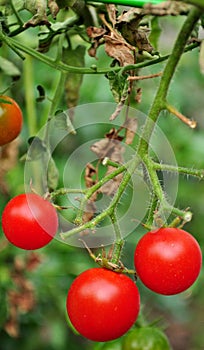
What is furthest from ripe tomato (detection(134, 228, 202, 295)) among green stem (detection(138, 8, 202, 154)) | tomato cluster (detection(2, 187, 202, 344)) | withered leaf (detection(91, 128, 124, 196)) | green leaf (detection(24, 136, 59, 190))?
green leaf (detection(24, 136, 59, 190))

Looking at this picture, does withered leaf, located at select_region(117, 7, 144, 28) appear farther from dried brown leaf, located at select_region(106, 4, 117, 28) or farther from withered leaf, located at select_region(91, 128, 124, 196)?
withered leaf, located at select_region(91, 128, 124, 196)

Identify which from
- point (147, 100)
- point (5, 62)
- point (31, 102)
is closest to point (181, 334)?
point (147, 100)

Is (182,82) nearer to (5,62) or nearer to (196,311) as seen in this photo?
(196,311)

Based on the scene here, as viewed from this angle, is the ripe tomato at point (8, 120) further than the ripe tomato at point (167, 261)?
Yes

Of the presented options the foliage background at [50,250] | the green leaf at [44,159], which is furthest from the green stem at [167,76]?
the foliage background at [50,250]

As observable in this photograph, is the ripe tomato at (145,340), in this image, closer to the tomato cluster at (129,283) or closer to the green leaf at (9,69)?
the tomato cluster at (129,283)
